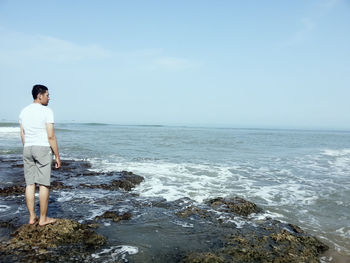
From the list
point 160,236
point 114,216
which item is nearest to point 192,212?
point 160,236

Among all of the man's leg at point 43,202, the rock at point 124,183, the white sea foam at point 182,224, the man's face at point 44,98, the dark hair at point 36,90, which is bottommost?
the rock at point 124,183

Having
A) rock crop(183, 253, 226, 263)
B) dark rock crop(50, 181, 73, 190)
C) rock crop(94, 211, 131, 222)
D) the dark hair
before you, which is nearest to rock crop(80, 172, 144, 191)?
dark rock crop(50, 181, 73, 190)

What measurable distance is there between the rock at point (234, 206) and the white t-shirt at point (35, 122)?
13.9 feet

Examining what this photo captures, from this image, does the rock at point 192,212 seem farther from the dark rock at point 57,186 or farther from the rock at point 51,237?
the dark rock at point 57,186

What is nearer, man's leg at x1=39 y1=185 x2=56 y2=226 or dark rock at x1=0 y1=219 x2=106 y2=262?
dark rock at x1=0 y1=219 x2=106 y2=262

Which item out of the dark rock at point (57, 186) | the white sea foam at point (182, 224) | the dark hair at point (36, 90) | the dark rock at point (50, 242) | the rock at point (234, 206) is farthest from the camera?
the dark rock at point (57, 186)

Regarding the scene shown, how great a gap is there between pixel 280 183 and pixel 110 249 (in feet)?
25.8

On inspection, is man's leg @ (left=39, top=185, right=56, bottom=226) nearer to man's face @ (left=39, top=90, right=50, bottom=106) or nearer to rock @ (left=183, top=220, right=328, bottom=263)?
man's face @ (left=39, top=90, right=50, bottom=106)

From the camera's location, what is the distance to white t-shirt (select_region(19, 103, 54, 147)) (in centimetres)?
404

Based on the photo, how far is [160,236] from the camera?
14.3 ft

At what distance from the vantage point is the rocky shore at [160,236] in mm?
3650

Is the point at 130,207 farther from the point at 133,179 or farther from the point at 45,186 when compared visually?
the point at 133,179

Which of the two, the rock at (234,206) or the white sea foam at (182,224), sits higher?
the white sea foam at (182,224)

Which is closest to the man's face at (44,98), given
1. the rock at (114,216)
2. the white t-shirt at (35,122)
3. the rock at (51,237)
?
the white t-shirt at (35,122)
